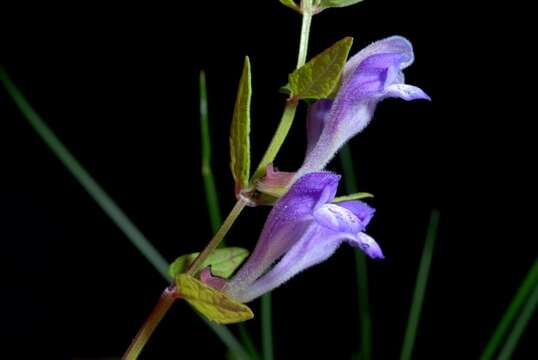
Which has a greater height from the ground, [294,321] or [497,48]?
[497,48]

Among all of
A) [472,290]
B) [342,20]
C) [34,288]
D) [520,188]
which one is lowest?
[472,290]

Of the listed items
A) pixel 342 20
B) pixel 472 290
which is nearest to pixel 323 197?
pixel 342 20

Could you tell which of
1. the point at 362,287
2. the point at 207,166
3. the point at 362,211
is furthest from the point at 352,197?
the point at 362,287

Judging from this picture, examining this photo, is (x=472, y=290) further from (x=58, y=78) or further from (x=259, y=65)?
(x=58, y=78)

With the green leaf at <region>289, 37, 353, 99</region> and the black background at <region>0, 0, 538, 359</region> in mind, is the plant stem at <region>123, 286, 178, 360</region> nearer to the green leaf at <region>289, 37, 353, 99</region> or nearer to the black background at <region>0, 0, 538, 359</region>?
the green leaf at <region>289, 37, 353, 99</region>

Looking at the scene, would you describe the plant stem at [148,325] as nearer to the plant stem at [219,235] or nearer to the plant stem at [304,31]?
the plant stem at [219,235]

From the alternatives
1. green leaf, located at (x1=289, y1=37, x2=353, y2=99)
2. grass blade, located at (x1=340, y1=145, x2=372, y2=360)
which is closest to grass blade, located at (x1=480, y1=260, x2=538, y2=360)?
grass blade, located at (x1=340, y1=145, x2=372, y2=360)
